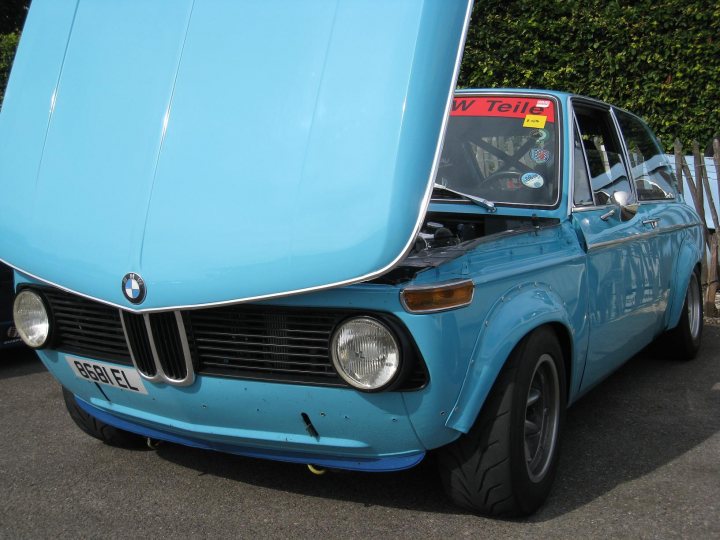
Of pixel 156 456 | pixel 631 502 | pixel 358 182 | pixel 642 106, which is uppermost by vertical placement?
pixel 642 106

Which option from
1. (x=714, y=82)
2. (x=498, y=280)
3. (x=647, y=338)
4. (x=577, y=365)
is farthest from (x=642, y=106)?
(x=498, y=280)

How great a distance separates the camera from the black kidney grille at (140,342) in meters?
2.83

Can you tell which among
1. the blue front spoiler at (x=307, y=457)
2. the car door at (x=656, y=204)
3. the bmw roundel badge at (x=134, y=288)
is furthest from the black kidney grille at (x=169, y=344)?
the car door at (x=656, y=204)

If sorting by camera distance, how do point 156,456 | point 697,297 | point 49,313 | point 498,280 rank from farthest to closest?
point 697,297
point 156,456
point 49,313
point 498,280

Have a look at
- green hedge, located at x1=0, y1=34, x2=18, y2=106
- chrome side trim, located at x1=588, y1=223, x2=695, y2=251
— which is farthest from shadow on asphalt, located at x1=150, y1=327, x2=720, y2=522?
green hedge, located at x1=0, y1=34, x2=18, y2=106

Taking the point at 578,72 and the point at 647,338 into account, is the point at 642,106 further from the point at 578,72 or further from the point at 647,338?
A: the point at 647,338

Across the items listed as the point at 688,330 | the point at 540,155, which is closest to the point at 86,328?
the point at 540,155

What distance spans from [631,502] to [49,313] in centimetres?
247

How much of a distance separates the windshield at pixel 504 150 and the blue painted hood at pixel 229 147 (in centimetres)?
138

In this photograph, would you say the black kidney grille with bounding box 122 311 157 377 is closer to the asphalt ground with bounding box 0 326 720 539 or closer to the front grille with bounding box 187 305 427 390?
the front grille with bounding box 187 305 427 390

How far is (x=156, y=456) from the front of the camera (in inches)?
149

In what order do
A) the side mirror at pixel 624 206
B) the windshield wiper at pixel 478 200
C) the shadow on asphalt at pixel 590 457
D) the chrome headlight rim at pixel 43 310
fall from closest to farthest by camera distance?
the chrome headlight rim at pixel 43 310 → the shadow on asphalt at pixel 590 457 → the windshield wiper at pixel 478 200 → the side mirror at pixel 624 206

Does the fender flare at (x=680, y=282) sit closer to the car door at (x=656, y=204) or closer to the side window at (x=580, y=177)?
the car door at (x=656, y=204)

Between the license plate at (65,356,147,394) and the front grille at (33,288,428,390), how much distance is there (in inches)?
1.7
